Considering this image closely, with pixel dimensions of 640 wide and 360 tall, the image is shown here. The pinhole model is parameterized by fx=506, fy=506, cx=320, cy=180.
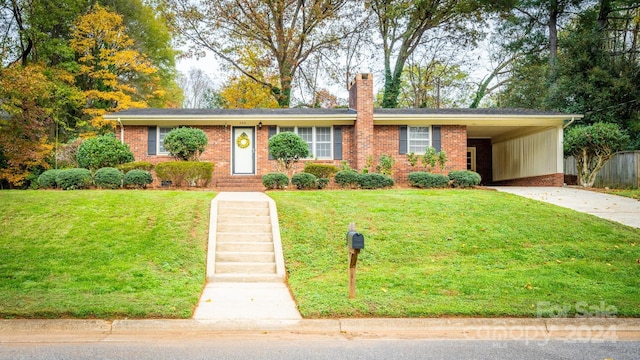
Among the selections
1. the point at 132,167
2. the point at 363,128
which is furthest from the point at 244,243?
the point at 363,128

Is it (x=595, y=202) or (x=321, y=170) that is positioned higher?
(x=321, y=170)

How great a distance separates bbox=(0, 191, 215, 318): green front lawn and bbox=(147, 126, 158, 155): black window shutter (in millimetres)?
7191

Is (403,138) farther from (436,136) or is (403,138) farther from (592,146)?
(592,146)

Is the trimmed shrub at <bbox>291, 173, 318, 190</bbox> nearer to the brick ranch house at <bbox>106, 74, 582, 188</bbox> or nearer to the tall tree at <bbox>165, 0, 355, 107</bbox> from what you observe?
the brick ranch house at <bbox>106, 74, 582, 188</bbox>

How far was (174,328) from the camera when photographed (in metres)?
6.45

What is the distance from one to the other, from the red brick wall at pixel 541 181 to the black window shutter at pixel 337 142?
8790 millimetres

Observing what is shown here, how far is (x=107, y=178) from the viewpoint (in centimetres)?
1625

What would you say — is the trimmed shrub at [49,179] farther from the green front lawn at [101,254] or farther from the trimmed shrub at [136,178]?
the green front lawn at [101,254]

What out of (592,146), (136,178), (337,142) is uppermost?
(337,142)

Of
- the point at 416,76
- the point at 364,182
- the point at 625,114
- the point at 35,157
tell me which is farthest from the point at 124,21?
the point at 625,114

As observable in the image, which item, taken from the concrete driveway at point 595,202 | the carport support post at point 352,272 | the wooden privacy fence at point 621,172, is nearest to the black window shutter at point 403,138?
the concrete driveway at point 595,202

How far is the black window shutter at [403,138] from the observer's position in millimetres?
21188

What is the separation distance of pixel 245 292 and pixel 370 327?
2.49m

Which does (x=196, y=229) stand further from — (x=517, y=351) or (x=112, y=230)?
(x=517, y=351)
